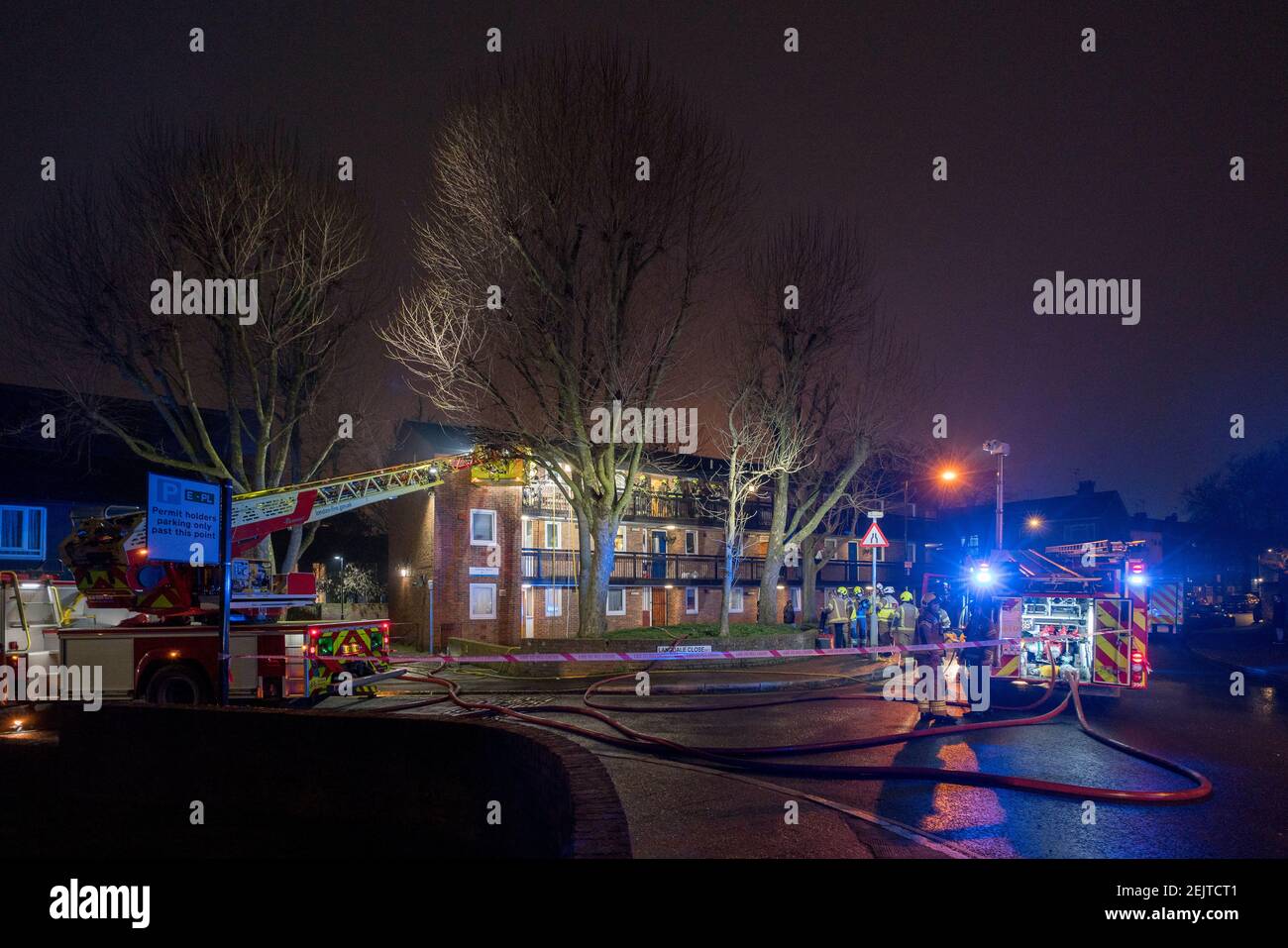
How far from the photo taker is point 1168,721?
11.7m

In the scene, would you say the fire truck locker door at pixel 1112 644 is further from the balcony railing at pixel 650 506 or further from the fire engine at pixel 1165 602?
the balcony railing at pixel 650 506

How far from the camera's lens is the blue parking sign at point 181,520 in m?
7.98

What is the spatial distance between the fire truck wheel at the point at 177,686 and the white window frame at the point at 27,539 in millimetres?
22823

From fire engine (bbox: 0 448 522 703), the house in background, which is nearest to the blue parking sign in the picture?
fire engine (bbox: 0 448 522 703)

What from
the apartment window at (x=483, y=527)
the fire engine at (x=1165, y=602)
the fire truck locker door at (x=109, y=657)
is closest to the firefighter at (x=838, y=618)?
the fire engine at (x=1165, y=602)

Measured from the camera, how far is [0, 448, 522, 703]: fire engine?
1213cm

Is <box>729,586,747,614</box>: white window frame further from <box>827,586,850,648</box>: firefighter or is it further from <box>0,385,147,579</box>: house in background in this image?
<box>0,385,147,579</box>: house in background

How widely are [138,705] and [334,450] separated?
28.9 metres

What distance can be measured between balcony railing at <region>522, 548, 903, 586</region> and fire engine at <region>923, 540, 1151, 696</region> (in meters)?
19.2

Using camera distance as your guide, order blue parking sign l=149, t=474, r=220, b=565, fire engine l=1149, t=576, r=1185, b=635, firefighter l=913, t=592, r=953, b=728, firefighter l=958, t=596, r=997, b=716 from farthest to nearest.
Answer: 1. fire engine l=1149, t=576, r=1185, b=635
2. firefighter l=958, t=596, r=997, b=716
3. firefighter l=913, t=592, r=953, b=728
4. blue parking sign l=149, t=474, r=220, b=565

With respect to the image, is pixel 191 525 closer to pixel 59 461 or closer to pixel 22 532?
pixel 22 532

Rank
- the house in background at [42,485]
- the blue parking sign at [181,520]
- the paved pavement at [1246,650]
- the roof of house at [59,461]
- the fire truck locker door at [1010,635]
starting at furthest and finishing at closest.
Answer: the roof of house at [59,461] → the house in background at [42,485] → the paved pavement at [1246,650] → the fire truck locker door at [1010,635] → the blue parking sign at [181,520]
